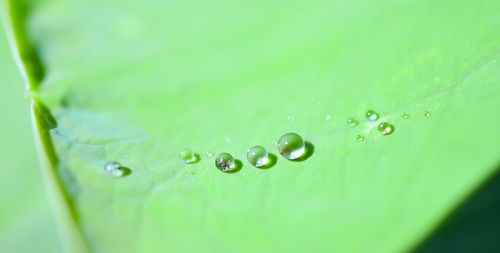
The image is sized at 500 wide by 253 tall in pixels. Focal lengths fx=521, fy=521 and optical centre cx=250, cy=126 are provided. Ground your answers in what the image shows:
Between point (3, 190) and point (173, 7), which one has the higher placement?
point (173, 7)

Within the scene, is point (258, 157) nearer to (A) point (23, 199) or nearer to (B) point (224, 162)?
(B) point (224, 162)

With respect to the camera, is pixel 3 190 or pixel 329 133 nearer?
pixel 329 133

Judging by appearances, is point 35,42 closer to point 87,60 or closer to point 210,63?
point 87,60

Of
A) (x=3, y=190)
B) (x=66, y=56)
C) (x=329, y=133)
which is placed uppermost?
(x=66, y=56)

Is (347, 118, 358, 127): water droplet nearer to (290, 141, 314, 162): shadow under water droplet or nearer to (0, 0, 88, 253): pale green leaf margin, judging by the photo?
(290, 141, 314, 162): shadow under water droplet

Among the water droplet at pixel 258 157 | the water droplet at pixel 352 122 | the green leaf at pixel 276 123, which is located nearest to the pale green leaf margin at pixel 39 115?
the green leaf at pixel 276 123

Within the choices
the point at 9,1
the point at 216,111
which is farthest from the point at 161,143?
the point at 9,1

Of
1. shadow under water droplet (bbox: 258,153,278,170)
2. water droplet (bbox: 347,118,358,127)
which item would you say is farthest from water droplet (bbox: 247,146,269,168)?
water droplet (bbox: 347,118,358,127)
